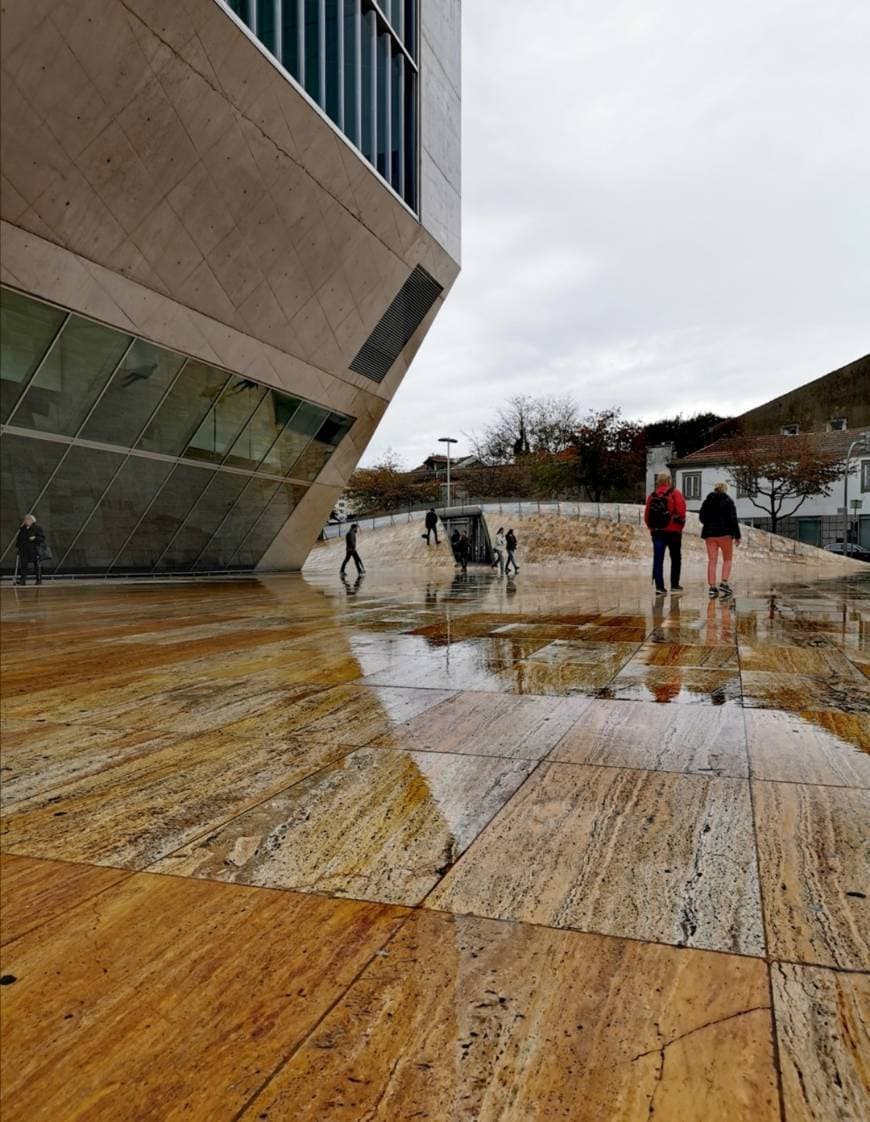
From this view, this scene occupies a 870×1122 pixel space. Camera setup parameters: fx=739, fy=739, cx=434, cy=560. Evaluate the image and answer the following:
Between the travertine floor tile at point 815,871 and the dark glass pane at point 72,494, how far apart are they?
16282 millimetres

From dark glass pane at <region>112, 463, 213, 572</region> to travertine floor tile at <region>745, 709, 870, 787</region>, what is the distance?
56.7 feet

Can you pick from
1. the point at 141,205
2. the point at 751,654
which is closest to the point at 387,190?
the point at 141,205

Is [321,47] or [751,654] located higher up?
[321,47]

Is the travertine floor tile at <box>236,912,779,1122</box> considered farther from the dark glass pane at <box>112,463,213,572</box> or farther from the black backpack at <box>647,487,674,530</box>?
the dark glass pane at <box>112,463,213,572</box>

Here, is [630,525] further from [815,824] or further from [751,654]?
[815,824]

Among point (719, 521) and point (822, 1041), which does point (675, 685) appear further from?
point (719, 521)

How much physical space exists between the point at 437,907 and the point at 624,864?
54cm

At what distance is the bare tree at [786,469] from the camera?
151ft

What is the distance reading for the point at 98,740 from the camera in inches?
129

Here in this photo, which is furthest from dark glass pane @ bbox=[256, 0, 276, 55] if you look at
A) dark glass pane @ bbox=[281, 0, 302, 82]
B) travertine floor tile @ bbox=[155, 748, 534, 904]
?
travertine floor tile @ bbox=[155, 748, 534, 904]

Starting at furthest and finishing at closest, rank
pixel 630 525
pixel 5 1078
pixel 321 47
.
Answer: pixel 630 525
pixel 321 47
pixel 5 1078

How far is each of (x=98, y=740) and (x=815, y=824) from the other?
2.84 meters

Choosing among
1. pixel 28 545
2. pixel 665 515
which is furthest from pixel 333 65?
pixel 665 515

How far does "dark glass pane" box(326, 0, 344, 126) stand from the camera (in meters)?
18.0
